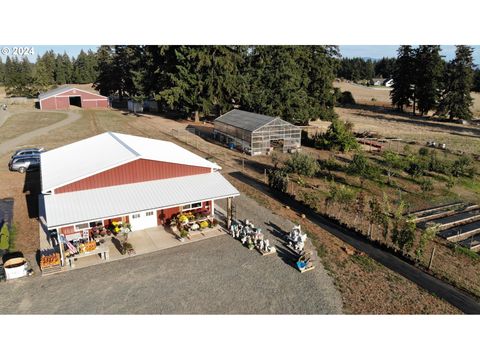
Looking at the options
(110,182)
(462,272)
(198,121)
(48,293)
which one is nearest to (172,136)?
(198,121)

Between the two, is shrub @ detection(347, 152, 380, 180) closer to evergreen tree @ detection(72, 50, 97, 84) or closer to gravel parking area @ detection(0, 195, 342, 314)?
gravel parking area @ detection(0, 195, 342, 314)

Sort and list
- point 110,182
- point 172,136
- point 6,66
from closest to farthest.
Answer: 1. point 110,182
2. point 172,136
3. point 6,66

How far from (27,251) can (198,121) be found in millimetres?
42994

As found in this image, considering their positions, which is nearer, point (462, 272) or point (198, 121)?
point (462, 272)

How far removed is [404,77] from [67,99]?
222 feet

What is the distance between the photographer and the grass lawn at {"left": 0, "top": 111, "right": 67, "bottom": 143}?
4644 centimetres

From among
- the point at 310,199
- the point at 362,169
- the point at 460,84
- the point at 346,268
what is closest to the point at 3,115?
the point at 310,199

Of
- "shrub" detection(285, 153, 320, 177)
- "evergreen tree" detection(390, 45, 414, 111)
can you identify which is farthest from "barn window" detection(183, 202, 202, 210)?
"evergreen tree" detection(390, 45, 414, 111)

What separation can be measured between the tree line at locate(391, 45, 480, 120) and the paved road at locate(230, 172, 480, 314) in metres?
56.2

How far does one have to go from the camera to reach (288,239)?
18.7 meters

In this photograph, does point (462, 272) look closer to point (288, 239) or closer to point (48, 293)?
point (288, 239)

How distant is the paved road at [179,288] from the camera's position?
44.5 ft

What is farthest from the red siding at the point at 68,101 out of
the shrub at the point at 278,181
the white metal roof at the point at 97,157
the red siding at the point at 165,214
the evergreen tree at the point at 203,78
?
the red siding at the point at 165,214

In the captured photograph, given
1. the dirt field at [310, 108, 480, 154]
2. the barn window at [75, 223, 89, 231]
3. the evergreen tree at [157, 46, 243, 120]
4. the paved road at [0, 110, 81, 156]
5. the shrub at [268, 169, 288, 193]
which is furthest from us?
the evergreen tree at [157, 46, 243, 120]
